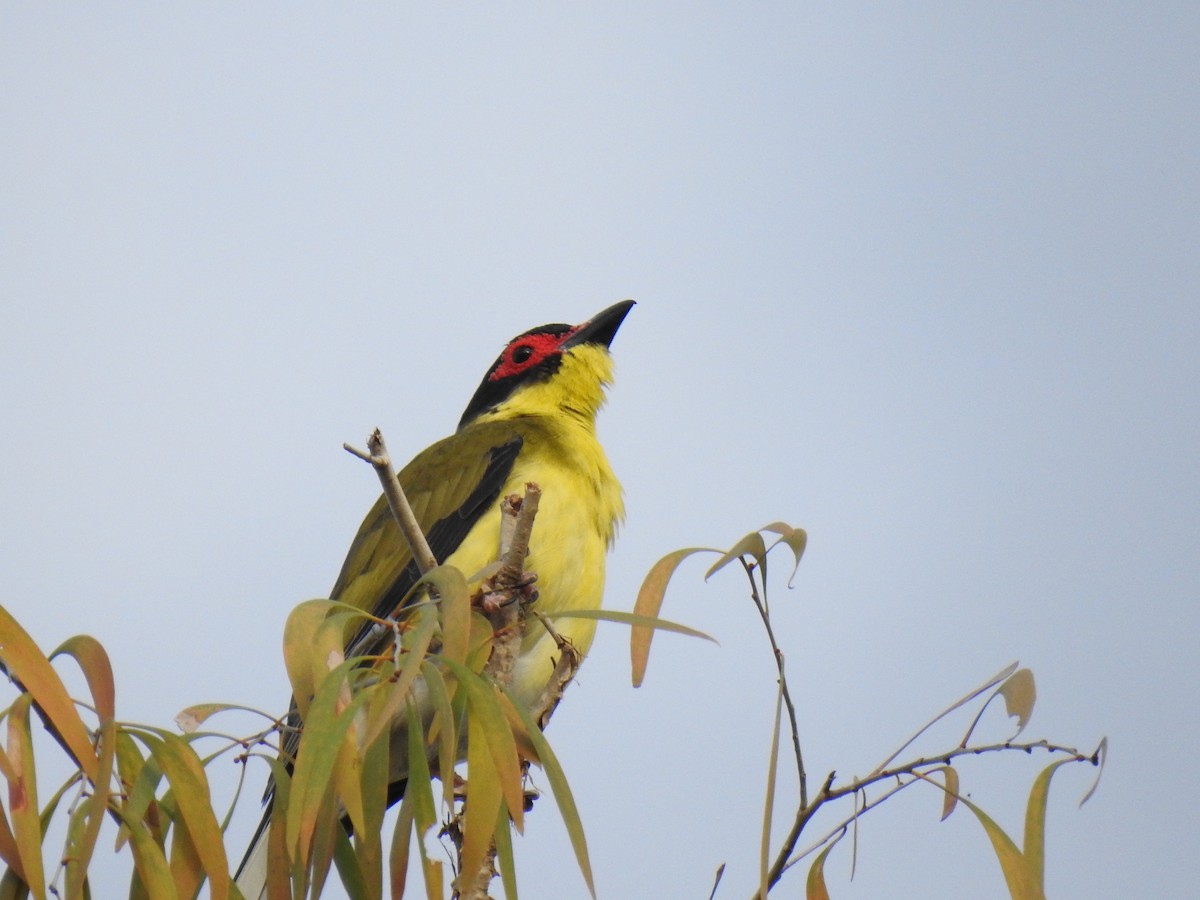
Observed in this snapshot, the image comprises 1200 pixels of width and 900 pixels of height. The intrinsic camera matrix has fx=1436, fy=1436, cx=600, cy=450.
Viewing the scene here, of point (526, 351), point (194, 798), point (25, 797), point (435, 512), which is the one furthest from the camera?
point (526, 351)

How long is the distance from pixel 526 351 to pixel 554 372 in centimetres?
27

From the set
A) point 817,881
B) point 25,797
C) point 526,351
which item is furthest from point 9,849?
point 526,351

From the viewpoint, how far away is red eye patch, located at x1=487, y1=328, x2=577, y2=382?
248 inches

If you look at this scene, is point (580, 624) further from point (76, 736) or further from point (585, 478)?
point (76, 736)

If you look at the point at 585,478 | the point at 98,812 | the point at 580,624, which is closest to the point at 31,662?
the point at 98,812

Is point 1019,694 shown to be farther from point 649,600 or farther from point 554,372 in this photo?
point 554,372

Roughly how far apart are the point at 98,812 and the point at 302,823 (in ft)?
1.13

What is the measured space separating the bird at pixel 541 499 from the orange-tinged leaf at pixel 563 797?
4.77 feet

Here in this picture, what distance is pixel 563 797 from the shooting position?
98.9 inches

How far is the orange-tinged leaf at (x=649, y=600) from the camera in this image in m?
2.83

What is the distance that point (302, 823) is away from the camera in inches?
93.0

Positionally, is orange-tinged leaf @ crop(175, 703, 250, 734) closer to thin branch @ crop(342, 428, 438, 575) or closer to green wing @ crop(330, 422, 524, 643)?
thin branch @ crop(342, 428, 438, 575)

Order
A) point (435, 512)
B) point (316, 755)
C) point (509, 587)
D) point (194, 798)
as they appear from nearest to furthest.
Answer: point (316, 755) → point (194, 798) → point (509, 587) → point (435, 512)

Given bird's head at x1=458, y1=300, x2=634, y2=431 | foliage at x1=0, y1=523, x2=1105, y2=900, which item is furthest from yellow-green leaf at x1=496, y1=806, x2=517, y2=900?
bird's head at x1=458, y1=300, x2=634, y2=431
